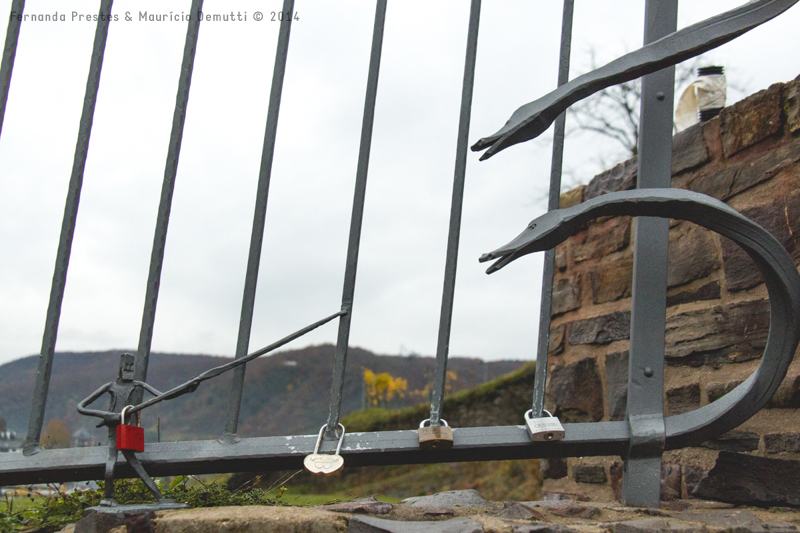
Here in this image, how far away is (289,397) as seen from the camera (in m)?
3.79

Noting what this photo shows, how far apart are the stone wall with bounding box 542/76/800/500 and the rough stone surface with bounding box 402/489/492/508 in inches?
26.2

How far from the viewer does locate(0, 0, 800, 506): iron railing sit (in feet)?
3.43

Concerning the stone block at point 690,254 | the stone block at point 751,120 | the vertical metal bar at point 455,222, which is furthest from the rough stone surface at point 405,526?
the stone block at point 751,120

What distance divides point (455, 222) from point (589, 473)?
52.0 inches

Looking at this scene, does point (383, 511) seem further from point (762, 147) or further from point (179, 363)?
point (762, 147)

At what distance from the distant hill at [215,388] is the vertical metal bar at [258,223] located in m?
0.05

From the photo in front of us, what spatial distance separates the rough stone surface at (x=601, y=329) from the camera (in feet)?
7.02

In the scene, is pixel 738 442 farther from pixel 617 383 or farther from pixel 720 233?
pixel 720 233

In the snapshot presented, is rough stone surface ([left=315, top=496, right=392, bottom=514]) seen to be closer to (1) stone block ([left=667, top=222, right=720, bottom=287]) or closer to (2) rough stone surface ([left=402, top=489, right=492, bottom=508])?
(2) rough stone surface ([left=402, top=489, right=492, bottom=508])

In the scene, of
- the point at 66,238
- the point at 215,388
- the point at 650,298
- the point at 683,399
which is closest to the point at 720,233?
the point at 650,298

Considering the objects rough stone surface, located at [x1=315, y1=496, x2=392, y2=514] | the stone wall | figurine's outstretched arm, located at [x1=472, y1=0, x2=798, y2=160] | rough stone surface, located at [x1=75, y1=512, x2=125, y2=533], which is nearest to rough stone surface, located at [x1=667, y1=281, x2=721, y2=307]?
the stone wall

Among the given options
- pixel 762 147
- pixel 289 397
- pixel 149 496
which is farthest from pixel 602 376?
pixel 289 397

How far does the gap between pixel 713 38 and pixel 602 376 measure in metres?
1.35

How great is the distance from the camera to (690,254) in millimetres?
1887
